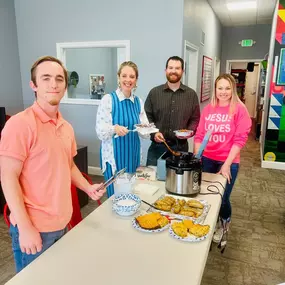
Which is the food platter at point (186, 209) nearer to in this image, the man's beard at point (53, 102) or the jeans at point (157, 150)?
the man's beard at point (53, 102)

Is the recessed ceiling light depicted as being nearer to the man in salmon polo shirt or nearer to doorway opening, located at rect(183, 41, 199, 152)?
doorway opening, located at rect(183, 41, 199, 152)

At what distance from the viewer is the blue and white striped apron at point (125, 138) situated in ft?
6.88

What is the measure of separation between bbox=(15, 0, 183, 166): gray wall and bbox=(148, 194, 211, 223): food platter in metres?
2.25

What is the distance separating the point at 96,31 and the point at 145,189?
2.69m

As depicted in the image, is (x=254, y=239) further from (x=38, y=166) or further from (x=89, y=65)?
(x=89, y=65)

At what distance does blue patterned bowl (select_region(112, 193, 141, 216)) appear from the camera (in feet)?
4.48

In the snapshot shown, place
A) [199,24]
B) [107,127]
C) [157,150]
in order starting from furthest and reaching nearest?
[199,24], [157,150], [107,127]

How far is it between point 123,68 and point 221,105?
0.77m

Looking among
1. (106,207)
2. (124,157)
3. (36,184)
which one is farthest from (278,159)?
(36,184)

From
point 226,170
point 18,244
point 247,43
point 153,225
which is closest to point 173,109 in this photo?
point 226,170

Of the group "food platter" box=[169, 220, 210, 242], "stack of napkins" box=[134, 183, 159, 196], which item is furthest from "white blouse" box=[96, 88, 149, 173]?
"food platter" box=[169, 220, 210, 242]

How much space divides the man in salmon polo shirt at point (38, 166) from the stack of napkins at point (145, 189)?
52 cm

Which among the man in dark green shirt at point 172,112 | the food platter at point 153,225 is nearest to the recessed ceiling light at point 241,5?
the man in dark green shirt at point 172,112

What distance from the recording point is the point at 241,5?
5.24 m
